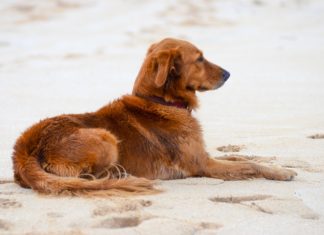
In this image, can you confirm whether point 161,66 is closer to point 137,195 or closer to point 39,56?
point 137,195

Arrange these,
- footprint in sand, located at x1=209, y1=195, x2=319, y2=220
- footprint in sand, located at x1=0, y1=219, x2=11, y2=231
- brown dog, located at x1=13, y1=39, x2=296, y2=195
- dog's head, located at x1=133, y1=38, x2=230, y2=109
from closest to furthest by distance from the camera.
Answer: footprint in sand, located at x1=0, y1=219, x2=11, y2=231
footprint in sand, located at x1=209, y1=195, x2=319, y2=220
brown dog, located at x1=13, y1=39, x2=296, y2=195
dog's head, located at x1=133, y1=38, x2=230, y2=109

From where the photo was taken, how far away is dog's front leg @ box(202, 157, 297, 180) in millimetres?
5543

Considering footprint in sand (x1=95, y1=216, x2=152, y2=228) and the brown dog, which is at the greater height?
the brown dog

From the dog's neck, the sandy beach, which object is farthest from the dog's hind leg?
the dog's neck

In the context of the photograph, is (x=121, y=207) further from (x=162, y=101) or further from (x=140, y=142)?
(x=162, y=101)

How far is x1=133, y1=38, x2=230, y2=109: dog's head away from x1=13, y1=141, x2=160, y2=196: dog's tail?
98 centimetres

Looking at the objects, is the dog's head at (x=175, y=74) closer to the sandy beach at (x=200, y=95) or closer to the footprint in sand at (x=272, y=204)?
the sandy beach at (x=200, y=95)

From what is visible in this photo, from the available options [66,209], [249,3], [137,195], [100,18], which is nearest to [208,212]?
[137,195]

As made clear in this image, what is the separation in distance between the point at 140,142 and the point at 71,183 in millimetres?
823

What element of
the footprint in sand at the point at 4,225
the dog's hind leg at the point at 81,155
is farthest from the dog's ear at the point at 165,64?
the footprint in sand at the point at 4,225

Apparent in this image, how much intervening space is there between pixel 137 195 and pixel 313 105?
4975mm

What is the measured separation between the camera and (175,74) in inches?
227

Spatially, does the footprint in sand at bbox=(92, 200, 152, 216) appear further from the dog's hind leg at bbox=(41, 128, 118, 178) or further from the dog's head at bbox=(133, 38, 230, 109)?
the dog's head at bbox=(133, 38, 230, 109)

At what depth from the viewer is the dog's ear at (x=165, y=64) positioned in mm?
5574
